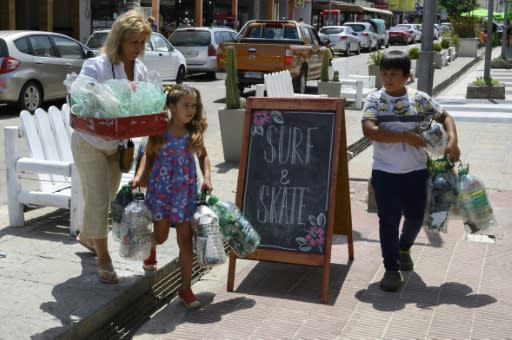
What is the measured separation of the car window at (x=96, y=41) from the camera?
727 inches

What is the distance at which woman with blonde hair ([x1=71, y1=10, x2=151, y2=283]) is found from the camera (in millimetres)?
4496

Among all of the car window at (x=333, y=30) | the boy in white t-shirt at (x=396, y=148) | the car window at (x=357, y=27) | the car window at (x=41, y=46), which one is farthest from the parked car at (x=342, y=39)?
the boy in white t-shirt at (x=396, y=148)

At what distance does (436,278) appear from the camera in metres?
5.23

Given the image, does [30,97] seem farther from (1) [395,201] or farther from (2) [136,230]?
(1) [395,201]

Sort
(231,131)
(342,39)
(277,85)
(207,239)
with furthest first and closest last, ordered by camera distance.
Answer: (342,39)
(277,85)
(231,131)
(207,239)

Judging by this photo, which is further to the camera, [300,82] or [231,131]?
[300,82]

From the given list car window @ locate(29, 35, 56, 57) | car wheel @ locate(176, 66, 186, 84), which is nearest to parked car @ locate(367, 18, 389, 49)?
car wheel @ locate(176, 66, 186, 84)

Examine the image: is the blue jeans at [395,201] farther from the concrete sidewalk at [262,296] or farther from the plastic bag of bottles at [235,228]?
the plastic bag of bottles at [235,228]

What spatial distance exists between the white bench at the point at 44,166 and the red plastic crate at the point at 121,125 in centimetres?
138

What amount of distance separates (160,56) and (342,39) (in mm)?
19084

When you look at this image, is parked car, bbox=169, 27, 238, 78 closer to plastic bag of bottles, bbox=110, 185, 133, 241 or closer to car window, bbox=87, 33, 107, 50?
car window, bbox=87, 33, 107, 50

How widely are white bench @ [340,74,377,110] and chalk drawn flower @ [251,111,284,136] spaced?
32.6 feet

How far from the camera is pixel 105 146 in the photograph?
4535mm

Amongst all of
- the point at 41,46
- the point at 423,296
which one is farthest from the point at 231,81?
the point at 41,46
